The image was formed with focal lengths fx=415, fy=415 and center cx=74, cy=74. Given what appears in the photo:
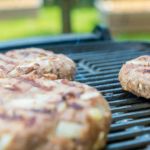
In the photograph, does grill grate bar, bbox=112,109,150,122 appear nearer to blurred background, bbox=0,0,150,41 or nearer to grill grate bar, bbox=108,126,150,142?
grill grate bar, bbox=108,126,150,142

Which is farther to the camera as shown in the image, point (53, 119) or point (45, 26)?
point (45, 26)

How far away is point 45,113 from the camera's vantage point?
63.9 inches

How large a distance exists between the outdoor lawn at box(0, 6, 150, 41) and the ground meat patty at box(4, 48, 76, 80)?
228 inches

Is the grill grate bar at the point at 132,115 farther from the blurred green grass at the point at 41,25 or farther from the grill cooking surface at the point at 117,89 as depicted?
the blurred green grass at the point at 41,25

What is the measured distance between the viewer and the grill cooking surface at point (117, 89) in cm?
188

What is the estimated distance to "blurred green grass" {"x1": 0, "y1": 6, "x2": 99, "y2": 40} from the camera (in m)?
9.27

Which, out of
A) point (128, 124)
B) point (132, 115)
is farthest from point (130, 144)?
point (132, 115)

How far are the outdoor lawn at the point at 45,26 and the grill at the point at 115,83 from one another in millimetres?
4781

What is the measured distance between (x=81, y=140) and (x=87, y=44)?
2083 mm

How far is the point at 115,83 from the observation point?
2660 millimetres

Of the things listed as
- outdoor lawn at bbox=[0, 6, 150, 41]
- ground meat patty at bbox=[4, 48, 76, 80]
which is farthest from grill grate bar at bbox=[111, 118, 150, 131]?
outdoor lawn at bbox=[0, 6, 150, 41]

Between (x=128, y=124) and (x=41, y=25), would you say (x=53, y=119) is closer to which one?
(x=128, y=124)

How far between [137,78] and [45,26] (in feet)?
26.5

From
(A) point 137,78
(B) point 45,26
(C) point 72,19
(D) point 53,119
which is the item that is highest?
(D) point 53,119
